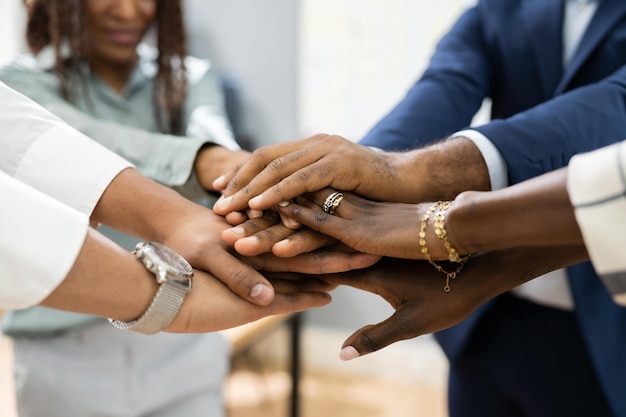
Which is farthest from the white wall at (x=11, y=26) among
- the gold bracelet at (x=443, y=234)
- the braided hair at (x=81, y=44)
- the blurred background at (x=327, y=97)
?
the gold bracelet at (x=443, y=234)

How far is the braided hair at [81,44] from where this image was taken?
1.54m

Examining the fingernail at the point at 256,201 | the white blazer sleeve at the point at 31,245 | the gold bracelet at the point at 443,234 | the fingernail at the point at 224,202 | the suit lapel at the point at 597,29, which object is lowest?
the fingernail at the point at 224,202

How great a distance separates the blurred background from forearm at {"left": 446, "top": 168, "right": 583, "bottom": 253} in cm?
204

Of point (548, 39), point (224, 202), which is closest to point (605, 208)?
point (224, 202)

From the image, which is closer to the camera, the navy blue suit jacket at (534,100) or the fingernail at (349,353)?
the fingernail at (349,353)

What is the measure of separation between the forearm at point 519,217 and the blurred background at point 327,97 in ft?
6.69

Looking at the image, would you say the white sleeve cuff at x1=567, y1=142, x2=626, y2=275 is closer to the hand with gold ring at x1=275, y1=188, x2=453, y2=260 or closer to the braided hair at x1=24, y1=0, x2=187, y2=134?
the hand with gold ring at x1=275, y1=188, x2=453, y2=260

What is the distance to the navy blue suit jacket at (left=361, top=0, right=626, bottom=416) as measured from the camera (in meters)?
1.06

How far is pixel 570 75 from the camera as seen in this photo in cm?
119

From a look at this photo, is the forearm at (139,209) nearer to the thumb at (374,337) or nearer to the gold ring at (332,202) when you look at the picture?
the gold ring at (332,202)

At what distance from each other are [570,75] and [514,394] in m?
0.58

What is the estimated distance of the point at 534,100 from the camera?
1290mm

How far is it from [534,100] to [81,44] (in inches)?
38.1

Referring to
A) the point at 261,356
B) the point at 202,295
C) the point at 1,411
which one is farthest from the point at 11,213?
the point at 261,356
